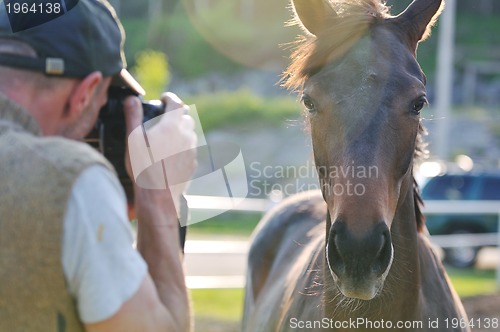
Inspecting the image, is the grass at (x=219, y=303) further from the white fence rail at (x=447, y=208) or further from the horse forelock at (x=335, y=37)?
the horse forelock at (x=335, y=37)

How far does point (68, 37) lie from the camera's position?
1.92 m

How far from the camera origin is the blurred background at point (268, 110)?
426 inches

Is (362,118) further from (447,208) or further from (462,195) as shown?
(462,195)

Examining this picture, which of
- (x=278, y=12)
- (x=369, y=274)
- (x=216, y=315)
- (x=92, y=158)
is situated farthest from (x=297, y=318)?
(x=278, y=12)

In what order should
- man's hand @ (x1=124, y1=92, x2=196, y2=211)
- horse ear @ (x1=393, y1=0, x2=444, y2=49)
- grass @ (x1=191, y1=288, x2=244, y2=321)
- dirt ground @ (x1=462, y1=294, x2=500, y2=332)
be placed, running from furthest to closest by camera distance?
grass @ (x1=191, y1=288, x2=244, y2=321)
dirt ground @ (x1=462, y1=294, x2=500, y2=332)
horse ear @ (x1=393, y1=0, x2=444, y2=49)
man's hand @ (x1=124, y1=92, x2=196, y2=211)

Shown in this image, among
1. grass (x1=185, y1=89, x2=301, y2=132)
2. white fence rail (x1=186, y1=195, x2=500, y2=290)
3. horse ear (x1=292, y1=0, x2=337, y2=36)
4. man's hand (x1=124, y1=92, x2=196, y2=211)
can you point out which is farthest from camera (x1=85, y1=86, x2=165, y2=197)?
grass (x1=185, y1=89, x2=301, y2=132)

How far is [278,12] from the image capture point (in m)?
43.0

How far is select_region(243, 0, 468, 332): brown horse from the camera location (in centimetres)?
271

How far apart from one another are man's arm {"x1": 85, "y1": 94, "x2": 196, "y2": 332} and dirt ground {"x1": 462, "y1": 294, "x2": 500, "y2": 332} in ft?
18.7

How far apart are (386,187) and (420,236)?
83 centimetres

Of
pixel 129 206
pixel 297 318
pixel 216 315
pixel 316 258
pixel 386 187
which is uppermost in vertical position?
pixel 129 206

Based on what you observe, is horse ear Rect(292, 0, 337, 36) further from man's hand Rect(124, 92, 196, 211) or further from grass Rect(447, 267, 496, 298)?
grass Rect(447, 267, 496, 298)

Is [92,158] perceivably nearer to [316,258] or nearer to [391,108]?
[391,108]

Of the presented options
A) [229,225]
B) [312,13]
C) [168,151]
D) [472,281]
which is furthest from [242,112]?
A: [168,151]
